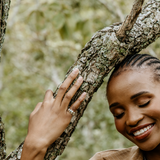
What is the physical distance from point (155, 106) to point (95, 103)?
5.24 m

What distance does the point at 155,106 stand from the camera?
1464 mm

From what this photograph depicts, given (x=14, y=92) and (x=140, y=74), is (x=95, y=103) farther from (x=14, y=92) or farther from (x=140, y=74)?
(x=140, y=74)

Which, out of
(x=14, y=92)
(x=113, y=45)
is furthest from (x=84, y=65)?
(x=14, y=92)

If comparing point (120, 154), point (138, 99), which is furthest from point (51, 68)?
point (138, 99)

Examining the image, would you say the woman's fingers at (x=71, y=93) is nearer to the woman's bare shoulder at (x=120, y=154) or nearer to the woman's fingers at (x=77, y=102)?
the woman's fingers at (x=77, y=102)

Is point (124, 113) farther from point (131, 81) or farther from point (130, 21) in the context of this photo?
point (130, 21)

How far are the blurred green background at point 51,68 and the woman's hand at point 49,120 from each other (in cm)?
251

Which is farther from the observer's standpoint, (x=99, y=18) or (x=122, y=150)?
(x=99, y=18)

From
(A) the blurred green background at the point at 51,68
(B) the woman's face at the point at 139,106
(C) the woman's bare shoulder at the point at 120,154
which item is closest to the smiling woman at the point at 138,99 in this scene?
(B) the woman's face at the point at 139,106

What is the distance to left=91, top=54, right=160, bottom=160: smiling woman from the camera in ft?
4.85

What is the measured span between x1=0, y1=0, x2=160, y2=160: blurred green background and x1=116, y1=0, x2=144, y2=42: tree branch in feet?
8.12

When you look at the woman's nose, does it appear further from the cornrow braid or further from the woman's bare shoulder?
the woman's bare shoulder

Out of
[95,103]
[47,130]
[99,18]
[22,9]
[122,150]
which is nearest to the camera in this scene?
[47,130]

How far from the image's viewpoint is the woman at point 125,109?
4.64 ft
